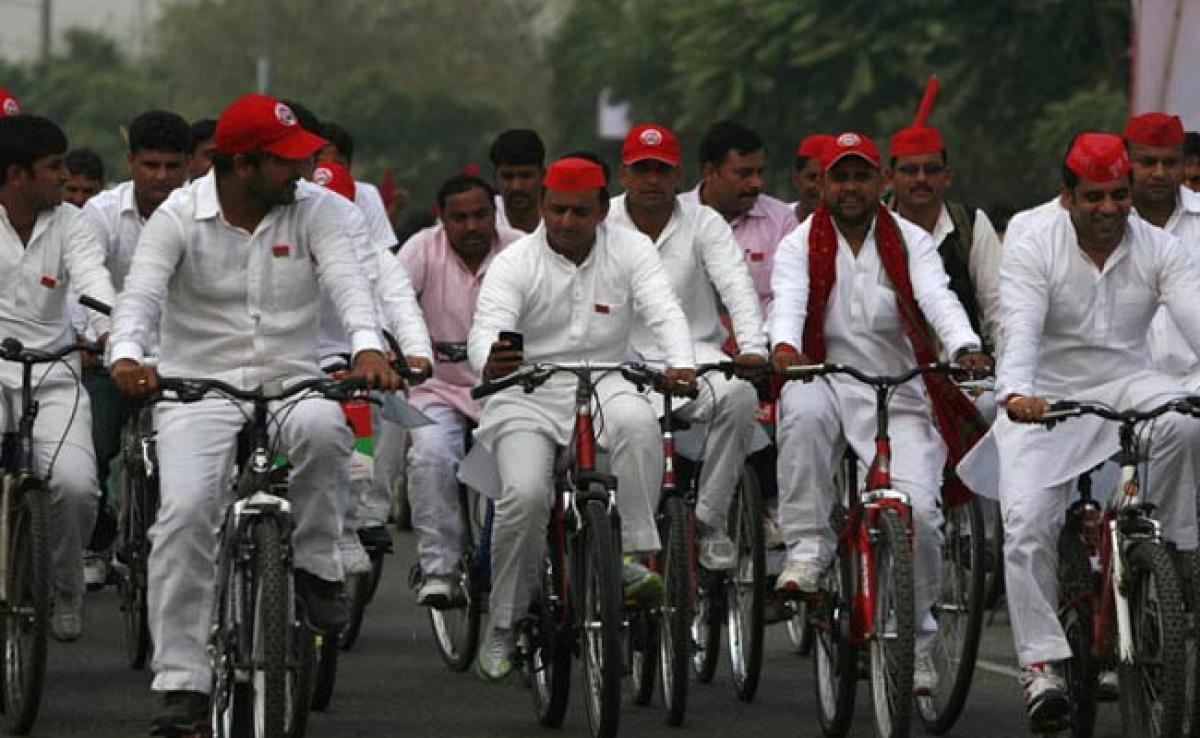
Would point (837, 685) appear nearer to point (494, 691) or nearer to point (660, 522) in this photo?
point (660, 522)

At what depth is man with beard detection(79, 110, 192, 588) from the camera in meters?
13.6

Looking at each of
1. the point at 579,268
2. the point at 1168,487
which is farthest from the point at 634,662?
the point at 1168,487

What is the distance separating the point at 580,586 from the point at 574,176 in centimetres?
149

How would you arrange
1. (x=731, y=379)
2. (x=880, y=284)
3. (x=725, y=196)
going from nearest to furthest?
(x=880, y=284) < (x=731, y=379) < (x=725, y=196)

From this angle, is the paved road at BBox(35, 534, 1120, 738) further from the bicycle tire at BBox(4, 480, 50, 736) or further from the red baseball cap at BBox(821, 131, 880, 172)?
the red baseball cap at BBox(821, 131, 880, 172)

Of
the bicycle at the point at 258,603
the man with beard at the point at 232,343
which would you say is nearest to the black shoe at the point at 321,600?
the man with beard at the point at 232,343

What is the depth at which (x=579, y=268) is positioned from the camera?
1179 centimetres

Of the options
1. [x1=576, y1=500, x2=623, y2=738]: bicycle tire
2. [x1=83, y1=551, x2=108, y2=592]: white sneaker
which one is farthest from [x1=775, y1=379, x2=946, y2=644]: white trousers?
[x1=83, y1=551, x2=108, y2=592]: white sneaker

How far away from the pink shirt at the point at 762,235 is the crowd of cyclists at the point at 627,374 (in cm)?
67

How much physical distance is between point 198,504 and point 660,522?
7.55 ft

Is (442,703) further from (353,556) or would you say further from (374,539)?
(374,539)

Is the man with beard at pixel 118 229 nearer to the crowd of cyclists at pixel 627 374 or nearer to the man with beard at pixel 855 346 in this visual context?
the crowd of cyclists at pixel 627 374

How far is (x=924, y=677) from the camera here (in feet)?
36.3

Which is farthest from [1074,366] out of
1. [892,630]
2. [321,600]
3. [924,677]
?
[321,600]
